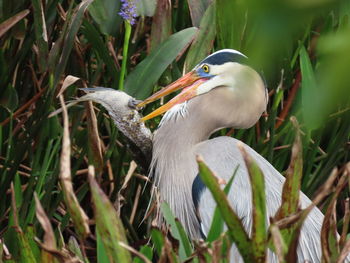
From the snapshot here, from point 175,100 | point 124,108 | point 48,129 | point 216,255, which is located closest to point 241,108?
point 175,100

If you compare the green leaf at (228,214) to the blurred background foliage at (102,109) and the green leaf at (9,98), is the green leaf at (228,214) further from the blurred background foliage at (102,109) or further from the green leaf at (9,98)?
the green leaf at (9,98)

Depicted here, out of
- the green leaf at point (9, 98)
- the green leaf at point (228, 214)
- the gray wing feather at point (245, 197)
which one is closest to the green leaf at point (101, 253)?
the green leaf at point (228, 214)

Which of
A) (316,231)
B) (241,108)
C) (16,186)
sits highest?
(241,108)

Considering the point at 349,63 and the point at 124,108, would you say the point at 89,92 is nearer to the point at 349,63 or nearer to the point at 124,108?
the point at 124,108

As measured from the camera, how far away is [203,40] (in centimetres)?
215

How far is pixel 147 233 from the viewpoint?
7.84 ft

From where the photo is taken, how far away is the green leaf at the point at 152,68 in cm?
201

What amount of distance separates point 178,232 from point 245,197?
0.56 meters

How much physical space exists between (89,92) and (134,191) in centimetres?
68

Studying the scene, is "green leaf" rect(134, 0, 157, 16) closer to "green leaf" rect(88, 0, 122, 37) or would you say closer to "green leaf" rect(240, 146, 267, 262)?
"green leaf" rect(88, 0, 122, 37)

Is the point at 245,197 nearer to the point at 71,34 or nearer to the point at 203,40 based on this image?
the point at 203,40

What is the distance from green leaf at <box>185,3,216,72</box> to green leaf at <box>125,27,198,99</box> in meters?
0.12

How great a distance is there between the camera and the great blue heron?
196 cm

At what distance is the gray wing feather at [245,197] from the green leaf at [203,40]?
274 mm
